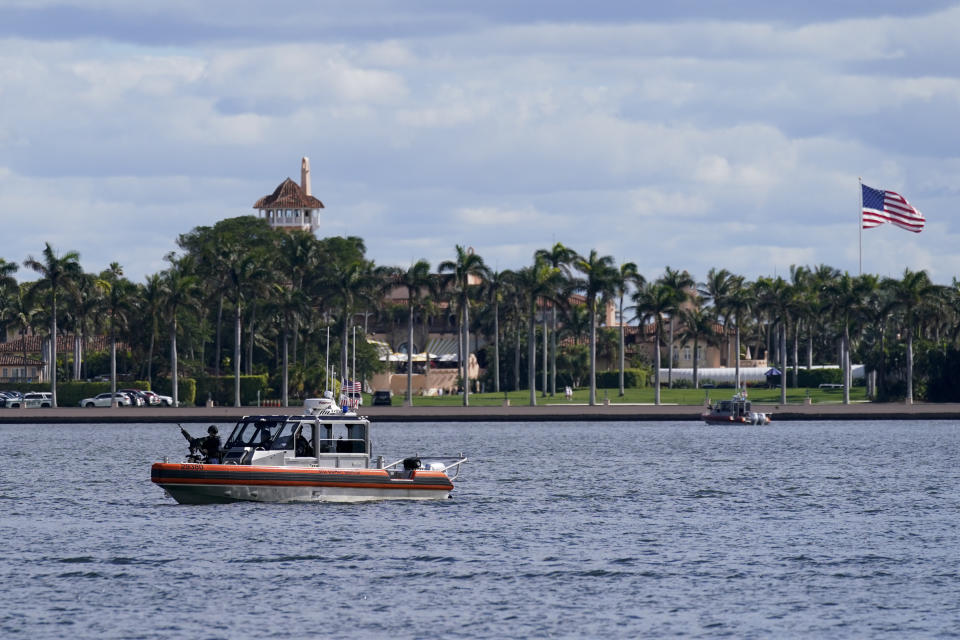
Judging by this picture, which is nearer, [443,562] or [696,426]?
[443,562]

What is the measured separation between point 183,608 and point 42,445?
2326 inches

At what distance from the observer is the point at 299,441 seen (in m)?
45.2

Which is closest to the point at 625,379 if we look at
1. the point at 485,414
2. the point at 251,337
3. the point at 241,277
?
the point at 251,337

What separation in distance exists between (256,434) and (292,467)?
159 centimetres

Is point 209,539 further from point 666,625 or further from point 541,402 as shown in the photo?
point 541,402

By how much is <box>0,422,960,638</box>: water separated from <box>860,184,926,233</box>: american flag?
164 ft

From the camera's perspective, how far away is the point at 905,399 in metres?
Answer: 137

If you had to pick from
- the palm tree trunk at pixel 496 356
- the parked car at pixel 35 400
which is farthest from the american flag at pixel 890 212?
the parked car at pixel 35 400

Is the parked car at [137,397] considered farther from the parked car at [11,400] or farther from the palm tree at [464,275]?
the palm tree at [464,275]

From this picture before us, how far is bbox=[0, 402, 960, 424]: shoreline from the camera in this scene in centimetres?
11400

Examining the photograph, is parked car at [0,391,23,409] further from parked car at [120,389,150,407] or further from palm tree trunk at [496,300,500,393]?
palm tree trunk at [496,300,500,393]

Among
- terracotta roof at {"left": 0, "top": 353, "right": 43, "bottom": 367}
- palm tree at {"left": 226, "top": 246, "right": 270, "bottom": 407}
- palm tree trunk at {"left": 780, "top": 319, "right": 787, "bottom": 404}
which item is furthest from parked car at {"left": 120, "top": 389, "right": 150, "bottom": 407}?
palm tree trunk at {"left": 780, "top": 319, "right": 787, "bottom": 404}

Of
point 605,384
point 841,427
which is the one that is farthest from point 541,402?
point 841,427

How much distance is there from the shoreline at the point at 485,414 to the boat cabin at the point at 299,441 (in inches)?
2465
